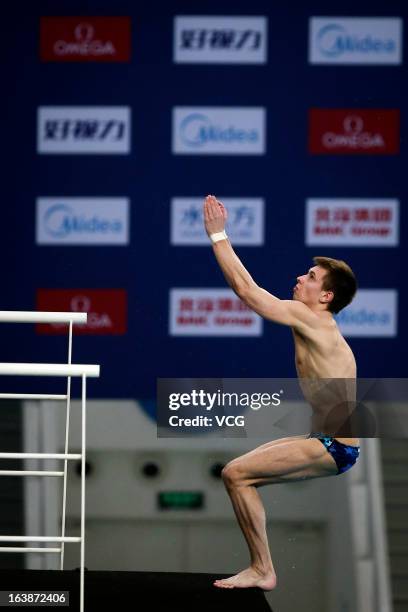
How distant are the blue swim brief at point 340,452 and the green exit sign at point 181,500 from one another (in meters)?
2.71

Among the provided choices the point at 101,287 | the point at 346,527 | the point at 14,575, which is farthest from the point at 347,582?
the point at 14,575

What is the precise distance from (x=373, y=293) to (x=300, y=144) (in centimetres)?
91

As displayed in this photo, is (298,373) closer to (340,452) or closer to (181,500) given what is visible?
(340,452)

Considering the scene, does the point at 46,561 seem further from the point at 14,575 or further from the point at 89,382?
the point at 14,575

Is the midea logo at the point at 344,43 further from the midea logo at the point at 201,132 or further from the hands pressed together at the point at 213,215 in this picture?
the hands pressed together at the point at 213,215

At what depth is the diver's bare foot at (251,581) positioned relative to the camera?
10.3 ft

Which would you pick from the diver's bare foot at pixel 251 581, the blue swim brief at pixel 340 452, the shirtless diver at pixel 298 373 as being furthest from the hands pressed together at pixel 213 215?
the diver's bare foot at pixel 251 581

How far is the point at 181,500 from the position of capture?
595cm

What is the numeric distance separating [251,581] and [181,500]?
284 cm

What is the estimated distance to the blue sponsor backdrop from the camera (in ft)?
20.2

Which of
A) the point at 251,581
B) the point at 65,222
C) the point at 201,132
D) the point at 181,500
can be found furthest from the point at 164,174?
the point at 251,581

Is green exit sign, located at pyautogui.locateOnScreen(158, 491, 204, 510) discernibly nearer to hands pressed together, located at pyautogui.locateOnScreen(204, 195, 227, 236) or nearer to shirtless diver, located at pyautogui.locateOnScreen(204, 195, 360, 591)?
shirtless diver, located at pyautogui.locateOnScreen(204, 195, 360, 591)

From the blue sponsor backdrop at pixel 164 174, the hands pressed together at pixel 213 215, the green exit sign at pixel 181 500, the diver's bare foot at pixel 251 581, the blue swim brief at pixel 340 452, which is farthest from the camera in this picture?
the blue sponsor backdrop at pixel 164 174

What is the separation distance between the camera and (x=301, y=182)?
6.16m
